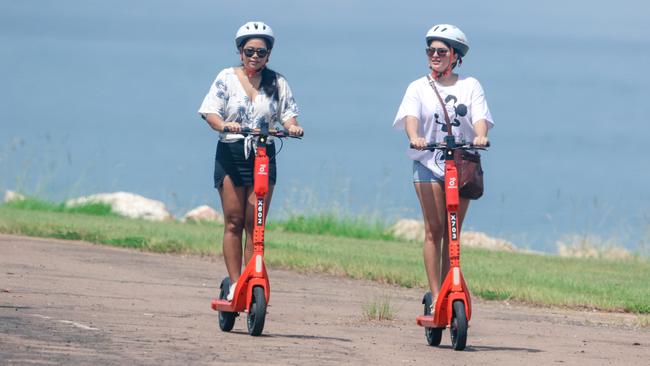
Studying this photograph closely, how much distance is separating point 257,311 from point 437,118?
5.89 ft

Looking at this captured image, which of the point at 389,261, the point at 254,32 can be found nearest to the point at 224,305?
the point at 254,32

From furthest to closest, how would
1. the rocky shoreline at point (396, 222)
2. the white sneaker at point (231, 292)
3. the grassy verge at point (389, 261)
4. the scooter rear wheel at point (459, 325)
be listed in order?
the rocky shoreline at point (396, 222), the grassy verge at point (389, 261), the white sneaker at point (231, 292), the scooter rear wheel at point (459, 325)

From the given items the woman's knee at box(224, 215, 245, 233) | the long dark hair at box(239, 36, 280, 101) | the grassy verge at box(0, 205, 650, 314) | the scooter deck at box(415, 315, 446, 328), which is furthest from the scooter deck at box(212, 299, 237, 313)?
the grassy verge at box(0, 205, 650, 314)

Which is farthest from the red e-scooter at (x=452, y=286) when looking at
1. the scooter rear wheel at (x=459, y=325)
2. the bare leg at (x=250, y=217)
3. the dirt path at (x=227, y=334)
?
the bare leg at (x=250, y=217)

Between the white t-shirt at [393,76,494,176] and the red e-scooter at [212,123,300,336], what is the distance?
0.88 meters

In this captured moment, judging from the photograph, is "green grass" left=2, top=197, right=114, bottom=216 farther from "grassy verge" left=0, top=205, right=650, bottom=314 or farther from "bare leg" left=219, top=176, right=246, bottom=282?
"bare leg" left=219, top=176, right=246, bottom=282

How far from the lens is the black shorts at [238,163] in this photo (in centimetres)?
1029

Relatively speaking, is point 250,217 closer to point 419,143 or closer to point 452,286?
point 419,143

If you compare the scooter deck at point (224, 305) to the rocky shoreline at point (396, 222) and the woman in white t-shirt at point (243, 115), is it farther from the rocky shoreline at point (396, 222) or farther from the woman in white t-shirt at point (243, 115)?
the rocky shoreline at point (396, 222)

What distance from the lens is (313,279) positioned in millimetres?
16172

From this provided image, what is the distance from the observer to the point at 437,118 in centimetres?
1013

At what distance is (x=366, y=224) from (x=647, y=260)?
470cm

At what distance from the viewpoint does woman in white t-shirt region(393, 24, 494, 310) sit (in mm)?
10109

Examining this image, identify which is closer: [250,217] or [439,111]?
[439,111]
